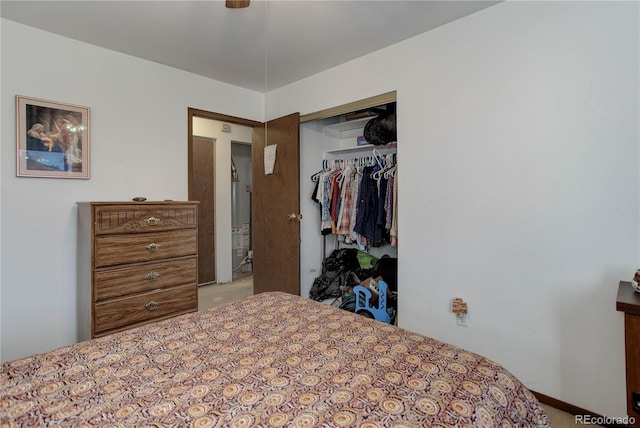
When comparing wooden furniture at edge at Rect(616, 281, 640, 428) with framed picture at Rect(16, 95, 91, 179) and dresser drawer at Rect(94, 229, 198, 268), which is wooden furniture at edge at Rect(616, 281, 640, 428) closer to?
dresser drawer at Rect(94, 229, 198, 268)

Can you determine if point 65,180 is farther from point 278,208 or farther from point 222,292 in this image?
point 222,292

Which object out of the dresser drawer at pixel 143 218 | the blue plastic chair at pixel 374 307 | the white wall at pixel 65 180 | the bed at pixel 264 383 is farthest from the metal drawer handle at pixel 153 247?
the blue plastic chair at pixel 374 307

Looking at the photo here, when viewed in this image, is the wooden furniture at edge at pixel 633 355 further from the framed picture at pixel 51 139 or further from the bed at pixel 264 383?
the framed picture at pixel 51 139

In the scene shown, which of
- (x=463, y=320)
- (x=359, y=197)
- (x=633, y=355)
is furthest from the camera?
(x=359, y=197)

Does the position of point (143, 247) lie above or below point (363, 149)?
below

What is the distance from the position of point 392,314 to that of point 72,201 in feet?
8.83

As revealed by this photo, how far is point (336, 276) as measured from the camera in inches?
140

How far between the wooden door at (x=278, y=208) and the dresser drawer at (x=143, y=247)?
38.7 inches

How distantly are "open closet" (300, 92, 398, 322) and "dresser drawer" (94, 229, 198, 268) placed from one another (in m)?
1.34

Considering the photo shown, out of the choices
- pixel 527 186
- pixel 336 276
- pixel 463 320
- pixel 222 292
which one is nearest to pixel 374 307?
pixel 336 276

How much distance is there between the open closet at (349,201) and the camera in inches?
117

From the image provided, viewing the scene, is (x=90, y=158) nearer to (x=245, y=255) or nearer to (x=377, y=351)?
(x=377, y=351)

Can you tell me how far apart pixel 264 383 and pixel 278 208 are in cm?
248

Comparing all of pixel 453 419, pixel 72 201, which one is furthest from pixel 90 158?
pixel 453 419
